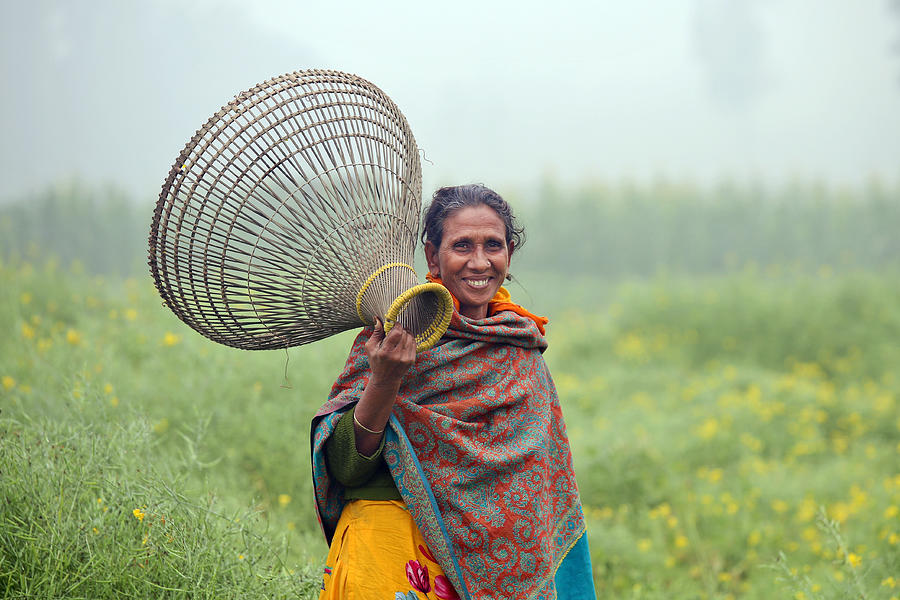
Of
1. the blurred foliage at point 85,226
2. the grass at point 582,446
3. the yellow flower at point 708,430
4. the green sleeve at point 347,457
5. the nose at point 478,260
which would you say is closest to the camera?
the green sleeve at point 347,457

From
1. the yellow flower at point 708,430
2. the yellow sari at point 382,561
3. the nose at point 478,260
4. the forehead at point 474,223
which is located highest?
the forehead at point 474,223

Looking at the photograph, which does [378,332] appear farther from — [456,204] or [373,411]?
[456,204]

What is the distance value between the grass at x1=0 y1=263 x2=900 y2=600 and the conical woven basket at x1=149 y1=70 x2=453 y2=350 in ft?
2.54

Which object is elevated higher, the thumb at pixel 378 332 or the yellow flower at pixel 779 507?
the thumb at pixel 378 332

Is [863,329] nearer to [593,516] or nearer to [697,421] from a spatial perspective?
[697,421]

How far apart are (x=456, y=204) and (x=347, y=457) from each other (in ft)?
2.13

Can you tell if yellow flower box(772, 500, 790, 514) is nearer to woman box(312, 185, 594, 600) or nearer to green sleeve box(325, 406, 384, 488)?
woman box(312, 185, 594, 600)

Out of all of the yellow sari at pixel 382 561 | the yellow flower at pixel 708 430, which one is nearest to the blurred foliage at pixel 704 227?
the yellow flower at pixel 708 430

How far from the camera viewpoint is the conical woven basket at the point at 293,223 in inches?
57.6

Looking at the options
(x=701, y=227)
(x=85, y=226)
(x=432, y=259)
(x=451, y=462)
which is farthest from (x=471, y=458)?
(x=701, y=227)

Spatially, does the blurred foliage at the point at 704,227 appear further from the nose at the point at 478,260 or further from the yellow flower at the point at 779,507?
the nose at the point at 478,260

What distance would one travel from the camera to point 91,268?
381 inches

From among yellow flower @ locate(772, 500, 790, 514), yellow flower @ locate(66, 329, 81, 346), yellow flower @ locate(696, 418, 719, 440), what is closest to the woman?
yellow flower @ locate(772, 500, 790, 514)

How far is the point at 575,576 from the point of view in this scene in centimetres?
191
